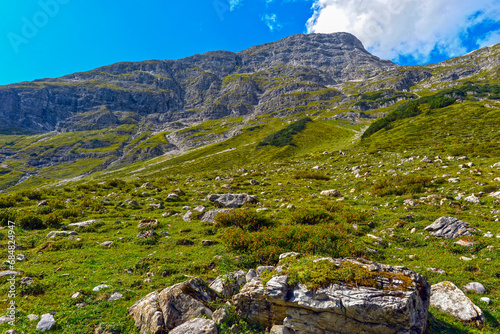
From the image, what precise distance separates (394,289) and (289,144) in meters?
80.5

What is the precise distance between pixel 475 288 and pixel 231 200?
17.0 metres

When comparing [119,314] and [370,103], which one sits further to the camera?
[370,103]

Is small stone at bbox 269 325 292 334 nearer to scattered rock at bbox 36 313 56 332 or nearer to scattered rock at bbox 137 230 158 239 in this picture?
scattered rock at bbox 36 313 56 332

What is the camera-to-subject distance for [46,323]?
21.7 ft

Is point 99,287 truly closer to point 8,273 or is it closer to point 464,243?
point 8,273

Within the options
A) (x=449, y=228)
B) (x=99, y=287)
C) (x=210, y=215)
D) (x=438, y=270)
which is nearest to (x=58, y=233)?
A: (x=99, y=287)

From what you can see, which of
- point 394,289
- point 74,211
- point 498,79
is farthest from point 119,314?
point 498,79

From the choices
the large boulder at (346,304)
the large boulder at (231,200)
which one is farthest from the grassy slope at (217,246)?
the large boulder at (346,304)

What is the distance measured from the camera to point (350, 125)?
128750mm

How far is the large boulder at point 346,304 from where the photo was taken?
589 centimetres

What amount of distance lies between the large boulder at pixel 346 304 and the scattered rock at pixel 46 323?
5.91 metres

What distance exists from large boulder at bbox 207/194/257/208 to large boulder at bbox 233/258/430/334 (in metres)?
13.6

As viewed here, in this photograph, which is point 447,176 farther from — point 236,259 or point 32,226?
point 32,226

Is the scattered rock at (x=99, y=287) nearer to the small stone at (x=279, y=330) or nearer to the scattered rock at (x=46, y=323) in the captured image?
the scattered rock at (x=46, y=323)
